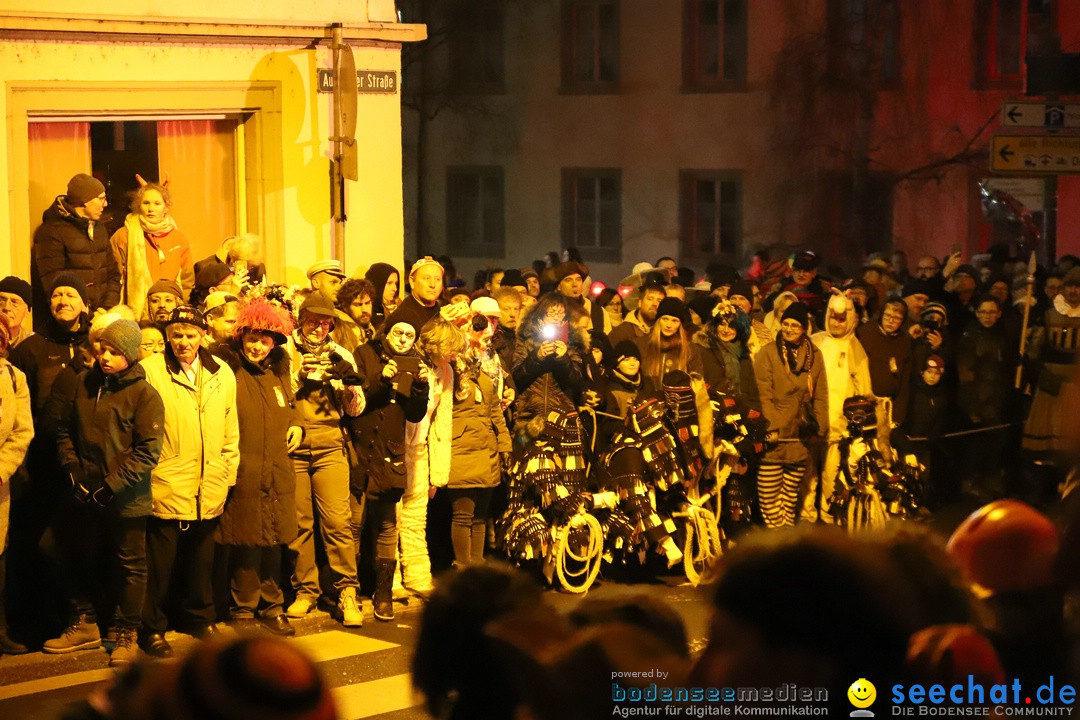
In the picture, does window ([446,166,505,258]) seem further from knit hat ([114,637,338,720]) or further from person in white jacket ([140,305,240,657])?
knit hat ([114,637,338,720])

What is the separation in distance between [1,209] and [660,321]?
189 inches

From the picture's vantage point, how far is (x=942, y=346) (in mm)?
14148

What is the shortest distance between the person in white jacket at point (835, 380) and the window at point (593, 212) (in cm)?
1952

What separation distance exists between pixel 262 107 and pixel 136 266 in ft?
8.41

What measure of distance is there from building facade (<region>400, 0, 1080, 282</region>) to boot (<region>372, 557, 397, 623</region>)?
1966 centimetres

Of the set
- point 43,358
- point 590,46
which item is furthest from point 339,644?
point 590,46

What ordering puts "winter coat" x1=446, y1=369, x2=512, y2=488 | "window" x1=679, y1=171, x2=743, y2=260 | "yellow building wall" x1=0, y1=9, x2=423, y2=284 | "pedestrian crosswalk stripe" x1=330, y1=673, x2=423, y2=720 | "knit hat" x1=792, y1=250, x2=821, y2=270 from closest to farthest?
"pedestrian crosswalk stripe" x1=330, y1=673, x2=423, y2=720 < "winter coat" x1=446, y1=369, x2=512, y2=488 < "yellow building wall" x1=0, y1=9, x2=423, y2=284 < "knit hat" x1=792, y1=250, x2=821, y2=270 < "window" x1=679, y1=171, x2=743, y2=260

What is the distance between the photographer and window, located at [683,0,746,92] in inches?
1203

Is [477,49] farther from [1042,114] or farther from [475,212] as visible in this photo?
[1042,114]

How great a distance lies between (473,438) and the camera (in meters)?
10.8

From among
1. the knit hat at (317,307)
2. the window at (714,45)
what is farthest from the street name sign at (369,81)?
the window at (714,45)

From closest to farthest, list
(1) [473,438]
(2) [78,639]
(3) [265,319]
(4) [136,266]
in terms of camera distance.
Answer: (2) [78,639] → (3) [265,319] → (1) [473,438] → (4) [136,266]

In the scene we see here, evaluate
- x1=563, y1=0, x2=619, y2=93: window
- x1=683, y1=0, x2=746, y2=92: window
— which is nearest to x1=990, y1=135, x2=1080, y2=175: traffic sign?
x1=683, y1=0, x2=746, y2=92: window

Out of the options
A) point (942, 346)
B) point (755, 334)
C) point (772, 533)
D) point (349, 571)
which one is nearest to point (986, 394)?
point (942, 346)
